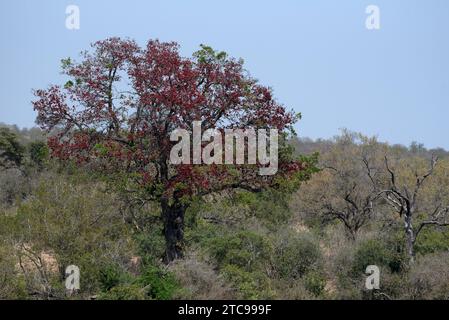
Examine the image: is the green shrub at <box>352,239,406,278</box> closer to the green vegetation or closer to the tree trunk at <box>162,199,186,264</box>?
the green vegetation

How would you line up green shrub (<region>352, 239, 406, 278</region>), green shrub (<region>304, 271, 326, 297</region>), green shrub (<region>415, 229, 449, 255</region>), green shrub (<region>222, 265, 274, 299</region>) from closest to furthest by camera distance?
green shrub (<region>222, 265, 274, 299</region>), green shrub (<region>304, 271, 326, 297</region>), green shrub (<region>352, 239, 406, 278</region>), green shrub (<region>415, 229, 449, 255</region>)

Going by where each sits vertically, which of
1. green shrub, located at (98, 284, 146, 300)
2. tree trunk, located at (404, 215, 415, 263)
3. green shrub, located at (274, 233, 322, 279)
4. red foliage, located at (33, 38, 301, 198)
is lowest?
green shrub, located at (98, 284, 146, 300)

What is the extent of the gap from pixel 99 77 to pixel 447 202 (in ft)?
50.6

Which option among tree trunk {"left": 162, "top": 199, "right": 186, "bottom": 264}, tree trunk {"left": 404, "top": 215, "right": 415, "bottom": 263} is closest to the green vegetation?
tree trunk {"left": 404, "top": 215, "right": 415, "bottom": 263}

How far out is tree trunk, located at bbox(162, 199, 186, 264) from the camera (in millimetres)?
15805

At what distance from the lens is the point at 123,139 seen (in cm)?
1550

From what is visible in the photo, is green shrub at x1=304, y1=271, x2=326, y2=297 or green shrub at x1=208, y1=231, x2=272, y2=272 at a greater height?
green shrub at x1=208, y1=231, x2=272, y2=272

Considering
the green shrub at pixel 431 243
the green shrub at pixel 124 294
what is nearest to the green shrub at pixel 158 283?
the green shrub at pixel 124 294

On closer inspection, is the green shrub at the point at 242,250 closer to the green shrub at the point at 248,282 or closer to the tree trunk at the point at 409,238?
the green shrub at the point at 248,282

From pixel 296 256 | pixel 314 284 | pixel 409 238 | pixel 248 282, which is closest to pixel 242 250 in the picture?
pixel 296 256

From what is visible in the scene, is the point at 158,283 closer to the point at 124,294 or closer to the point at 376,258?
the point at 124,294

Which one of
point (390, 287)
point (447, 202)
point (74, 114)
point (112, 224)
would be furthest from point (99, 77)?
point (447, 202)

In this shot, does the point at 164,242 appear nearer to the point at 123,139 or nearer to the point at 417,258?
the point at 123,139

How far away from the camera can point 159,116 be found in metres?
15.2
